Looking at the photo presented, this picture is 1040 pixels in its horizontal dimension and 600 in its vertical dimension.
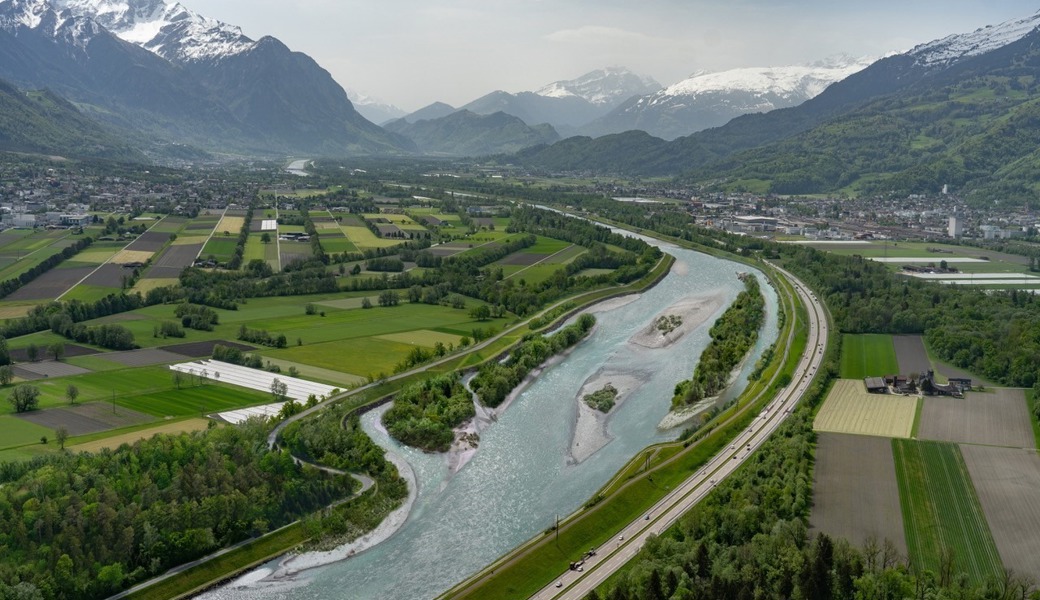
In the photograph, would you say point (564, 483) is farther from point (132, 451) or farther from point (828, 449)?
point (132, 451)

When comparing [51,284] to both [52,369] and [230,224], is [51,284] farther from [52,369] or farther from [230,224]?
[230,224]

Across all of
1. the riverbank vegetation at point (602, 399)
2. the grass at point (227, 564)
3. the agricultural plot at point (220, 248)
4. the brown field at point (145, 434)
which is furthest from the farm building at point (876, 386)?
the agricultural plot at point (220, 248)

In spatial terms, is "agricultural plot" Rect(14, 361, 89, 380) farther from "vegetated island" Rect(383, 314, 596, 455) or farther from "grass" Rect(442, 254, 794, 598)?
"grass" Rect(442, 254, 794, 598)

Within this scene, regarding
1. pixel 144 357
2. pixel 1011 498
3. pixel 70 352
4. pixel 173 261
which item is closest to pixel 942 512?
pixel 1011 498

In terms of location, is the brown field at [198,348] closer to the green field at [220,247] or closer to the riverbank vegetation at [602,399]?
the riverbank vegetation at [602,399]

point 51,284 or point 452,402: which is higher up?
point 51,284

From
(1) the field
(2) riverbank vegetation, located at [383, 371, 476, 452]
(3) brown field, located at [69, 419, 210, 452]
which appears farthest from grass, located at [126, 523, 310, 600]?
(1) the field
